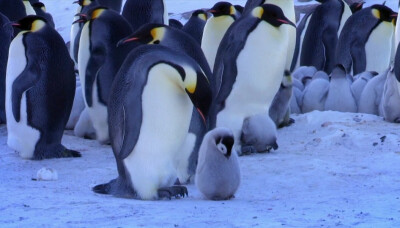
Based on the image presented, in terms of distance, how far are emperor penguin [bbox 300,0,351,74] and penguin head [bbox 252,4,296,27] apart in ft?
15.6

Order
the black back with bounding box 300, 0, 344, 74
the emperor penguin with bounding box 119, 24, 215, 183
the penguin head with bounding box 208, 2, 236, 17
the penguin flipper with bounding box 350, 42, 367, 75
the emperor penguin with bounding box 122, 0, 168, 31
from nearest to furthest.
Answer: the emperor penguin with bounding box 119, 24, 215, 183, the penguin head with bounding box 208, 2, 236, 17, the emperor penguin with bounding box 122, 0, 168, 31, the penguin flipper with bounding box 350, 42, 367, 75, the black back with bounding box 300, 0, 344, 74

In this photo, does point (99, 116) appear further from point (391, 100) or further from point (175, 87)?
point (175, 87)

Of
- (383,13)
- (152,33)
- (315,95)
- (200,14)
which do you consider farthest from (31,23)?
(383,13)

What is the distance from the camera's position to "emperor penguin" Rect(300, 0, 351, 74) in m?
11.0

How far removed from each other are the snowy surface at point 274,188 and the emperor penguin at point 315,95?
2.03ft

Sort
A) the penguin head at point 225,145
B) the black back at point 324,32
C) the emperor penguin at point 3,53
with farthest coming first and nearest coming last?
the black back at point 324,32 → the emperor penguin at point 3,53 → the penguin head at point 225,145

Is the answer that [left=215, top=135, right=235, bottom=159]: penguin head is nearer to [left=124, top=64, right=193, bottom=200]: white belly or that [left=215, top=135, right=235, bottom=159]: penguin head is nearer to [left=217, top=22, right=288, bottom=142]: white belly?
[left=124, top=64, right=193, bottom=200]: white belly

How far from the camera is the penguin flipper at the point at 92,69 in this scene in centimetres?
698

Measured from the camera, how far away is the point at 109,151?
22.0 feet

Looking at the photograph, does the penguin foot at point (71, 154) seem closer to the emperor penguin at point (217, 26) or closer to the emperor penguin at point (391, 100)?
the emperor penguin at point (217, 26)

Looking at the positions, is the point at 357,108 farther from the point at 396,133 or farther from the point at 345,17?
the point at 345,17

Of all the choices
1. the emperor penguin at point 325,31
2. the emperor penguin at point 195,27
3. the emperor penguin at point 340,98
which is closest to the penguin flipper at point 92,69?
the emperor penguin at point 340,98

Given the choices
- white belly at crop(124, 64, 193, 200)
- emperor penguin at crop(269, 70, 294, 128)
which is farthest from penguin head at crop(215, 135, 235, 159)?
emperor penguin at crop(269, 70, 294, 128)

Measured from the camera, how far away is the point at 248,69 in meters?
6.24
